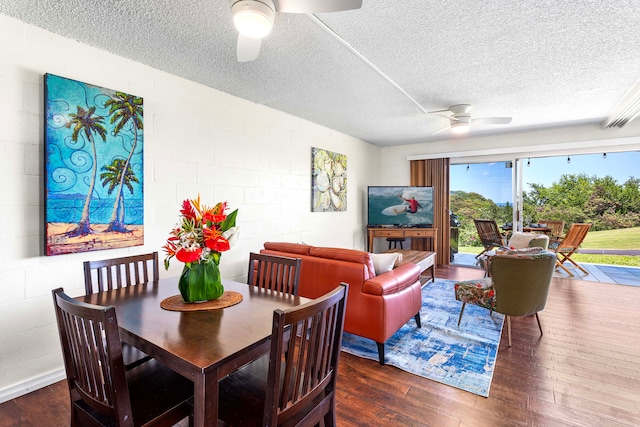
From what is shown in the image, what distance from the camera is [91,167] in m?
2.33

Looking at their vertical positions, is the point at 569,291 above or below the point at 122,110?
below

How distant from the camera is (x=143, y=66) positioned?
8.95 feet

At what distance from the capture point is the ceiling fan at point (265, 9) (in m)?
1.47

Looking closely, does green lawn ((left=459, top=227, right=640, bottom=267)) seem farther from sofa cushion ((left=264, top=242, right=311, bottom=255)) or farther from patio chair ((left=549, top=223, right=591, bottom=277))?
sofa cushion ((left=264, top=242, right=311, bottom=255))

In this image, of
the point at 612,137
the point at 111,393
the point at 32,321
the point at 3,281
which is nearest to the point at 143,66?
the point at 3,281

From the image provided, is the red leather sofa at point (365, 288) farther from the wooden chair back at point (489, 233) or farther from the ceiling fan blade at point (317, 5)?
the wooden chair back at point (489, 233)

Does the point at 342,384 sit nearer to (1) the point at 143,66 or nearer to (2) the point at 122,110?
(2) the point at 122,110

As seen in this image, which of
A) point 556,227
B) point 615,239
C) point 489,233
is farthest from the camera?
point 615,239

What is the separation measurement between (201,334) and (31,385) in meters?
1.82

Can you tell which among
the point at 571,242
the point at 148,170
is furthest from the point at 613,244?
the point at 148,170

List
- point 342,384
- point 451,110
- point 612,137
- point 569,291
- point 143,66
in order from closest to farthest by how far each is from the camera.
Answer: point 342,384 → point 143,66 → point 451,110 → point 569,291 → point 612,137

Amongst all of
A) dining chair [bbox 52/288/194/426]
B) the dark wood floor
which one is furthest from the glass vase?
the dark wood floor

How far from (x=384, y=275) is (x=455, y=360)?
85cm

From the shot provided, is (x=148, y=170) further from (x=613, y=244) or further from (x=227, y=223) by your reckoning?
(x=613, y=244)
